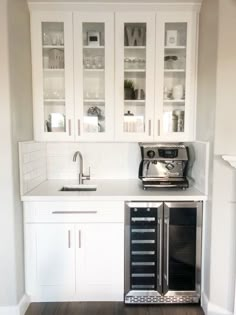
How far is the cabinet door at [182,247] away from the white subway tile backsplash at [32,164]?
1184 mm

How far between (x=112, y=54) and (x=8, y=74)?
3.15 ft

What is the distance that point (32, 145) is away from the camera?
2.66 metres

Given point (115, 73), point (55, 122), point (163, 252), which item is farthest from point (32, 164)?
point (163, 252)

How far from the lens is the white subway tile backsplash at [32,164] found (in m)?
2.39

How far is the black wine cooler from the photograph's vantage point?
2412 mm

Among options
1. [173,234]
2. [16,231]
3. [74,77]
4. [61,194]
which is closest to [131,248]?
[173,234]

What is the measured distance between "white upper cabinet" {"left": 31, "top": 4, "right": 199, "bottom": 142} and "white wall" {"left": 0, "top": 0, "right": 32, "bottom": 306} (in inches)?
11.7

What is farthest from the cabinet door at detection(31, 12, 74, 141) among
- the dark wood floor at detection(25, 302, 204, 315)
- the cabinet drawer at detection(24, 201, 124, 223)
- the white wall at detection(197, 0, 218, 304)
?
the dark wood floor at detection(25, 302, 204, 315)

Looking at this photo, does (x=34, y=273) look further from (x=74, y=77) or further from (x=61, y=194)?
(x=74, y=77)

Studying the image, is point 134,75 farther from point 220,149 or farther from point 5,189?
point 5,189

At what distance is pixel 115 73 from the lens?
2652 mm

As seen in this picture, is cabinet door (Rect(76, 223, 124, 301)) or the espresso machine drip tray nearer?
cabinet door (Rect(76, 223, 124, 301))

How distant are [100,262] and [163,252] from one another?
533 millimetres

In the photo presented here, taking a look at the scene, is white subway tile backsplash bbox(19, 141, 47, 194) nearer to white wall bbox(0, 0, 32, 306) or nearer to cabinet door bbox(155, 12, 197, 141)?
white wall bbox(0, 0, 32, 306)
